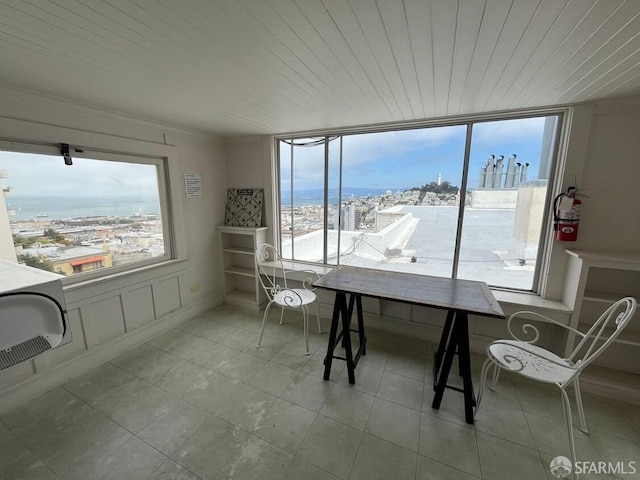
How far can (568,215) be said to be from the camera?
2.09m

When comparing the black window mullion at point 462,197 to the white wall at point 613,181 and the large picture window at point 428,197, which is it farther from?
the white wall at point 613,181

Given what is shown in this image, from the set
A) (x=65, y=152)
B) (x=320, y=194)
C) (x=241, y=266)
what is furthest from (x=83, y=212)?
(x=320, y=194)

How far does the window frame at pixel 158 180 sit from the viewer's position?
192cm

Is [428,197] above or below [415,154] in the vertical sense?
below

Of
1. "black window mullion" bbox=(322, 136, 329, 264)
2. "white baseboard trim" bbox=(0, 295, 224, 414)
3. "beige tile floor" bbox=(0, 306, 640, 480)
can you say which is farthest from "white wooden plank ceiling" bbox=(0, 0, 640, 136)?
"beige tile floor" bbox=(0, 306, 640, 480)

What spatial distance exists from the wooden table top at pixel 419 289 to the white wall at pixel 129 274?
6.20 feet

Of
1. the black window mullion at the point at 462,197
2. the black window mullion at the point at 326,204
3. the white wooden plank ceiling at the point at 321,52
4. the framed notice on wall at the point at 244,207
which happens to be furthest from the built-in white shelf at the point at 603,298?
the framed notice on wall at the point at 244,207

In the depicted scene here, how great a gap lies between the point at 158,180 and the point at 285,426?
8.83ft

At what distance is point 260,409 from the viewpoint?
1807 mm

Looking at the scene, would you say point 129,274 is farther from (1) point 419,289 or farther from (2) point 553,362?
(2) point 553,362

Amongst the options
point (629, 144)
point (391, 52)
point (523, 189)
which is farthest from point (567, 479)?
point (391, 52)

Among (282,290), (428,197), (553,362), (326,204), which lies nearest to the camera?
(553,362)

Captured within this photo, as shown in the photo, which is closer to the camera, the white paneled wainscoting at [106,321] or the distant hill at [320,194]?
the white paneled wainscoting at [106,321]

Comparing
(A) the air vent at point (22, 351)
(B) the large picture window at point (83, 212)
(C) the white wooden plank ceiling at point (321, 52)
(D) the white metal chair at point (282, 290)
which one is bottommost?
(D) the white metal chair at point (282, 290)
